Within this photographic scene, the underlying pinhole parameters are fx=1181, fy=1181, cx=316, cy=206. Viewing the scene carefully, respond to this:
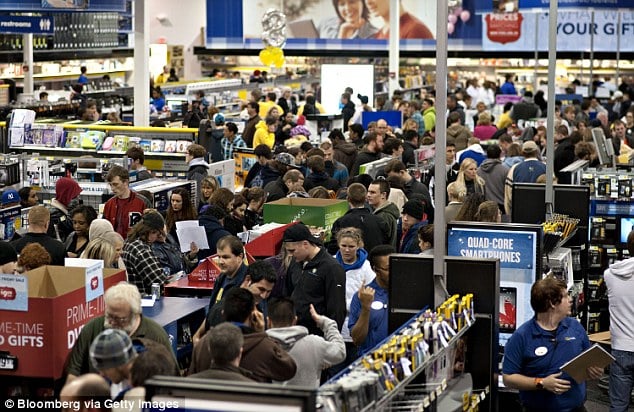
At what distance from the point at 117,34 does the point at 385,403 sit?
2506cm

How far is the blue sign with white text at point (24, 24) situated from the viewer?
18938 mm

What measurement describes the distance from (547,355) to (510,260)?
1139 mm

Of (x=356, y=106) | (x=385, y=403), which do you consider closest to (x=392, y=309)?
(x=385, y=403)

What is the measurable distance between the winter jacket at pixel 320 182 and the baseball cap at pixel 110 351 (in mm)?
7293

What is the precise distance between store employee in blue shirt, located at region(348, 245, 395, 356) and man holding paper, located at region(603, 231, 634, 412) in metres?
1.49

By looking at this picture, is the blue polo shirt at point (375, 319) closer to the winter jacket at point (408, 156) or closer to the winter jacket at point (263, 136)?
the winter jacket at point (408, 156)

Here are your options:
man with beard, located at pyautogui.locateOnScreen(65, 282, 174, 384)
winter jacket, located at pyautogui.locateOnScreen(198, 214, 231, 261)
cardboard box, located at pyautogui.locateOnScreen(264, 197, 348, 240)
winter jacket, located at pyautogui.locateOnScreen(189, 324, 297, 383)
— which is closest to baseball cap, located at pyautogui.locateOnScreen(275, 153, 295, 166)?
cardboard box, located at pyautogui.locateOnScreen(264, 197, 348, 240)

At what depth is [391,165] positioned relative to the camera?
11508 millimetres

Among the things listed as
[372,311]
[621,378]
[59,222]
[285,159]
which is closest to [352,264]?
[372,311]

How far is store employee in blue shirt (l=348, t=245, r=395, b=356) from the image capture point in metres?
6.58

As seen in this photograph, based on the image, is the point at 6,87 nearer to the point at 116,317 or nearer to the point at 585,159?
the point at 585,159

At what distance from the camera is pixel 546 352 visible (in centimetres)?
616

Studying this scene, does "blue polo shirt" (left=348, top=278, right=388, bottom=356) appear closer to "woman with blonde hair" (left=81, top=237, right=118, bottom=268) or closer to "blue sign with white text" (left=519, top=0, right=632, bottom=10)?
"woman with blonde hair" (left=81, top=237, right=118, bottom=268)

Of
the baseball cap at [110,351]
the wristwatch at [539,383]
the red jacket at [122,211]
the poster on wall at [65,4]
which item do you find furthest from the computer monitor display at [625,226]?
→ the poster on wall at [65,4]
